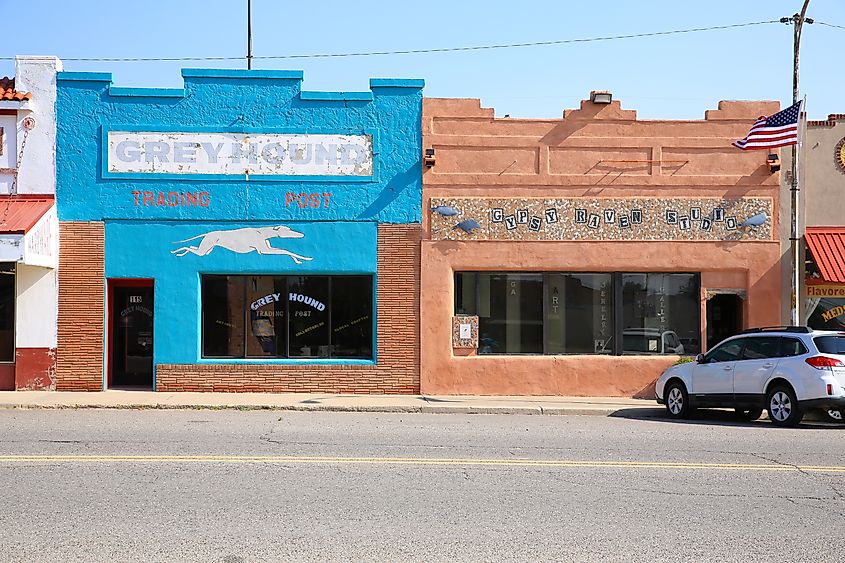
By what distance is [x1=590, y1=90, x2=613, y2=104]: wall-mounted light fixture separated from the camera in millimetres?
20109

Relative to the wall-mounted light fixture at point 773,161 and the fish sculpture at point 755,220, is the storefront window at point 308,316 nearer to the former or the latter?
the fish sculpture at point 755,220

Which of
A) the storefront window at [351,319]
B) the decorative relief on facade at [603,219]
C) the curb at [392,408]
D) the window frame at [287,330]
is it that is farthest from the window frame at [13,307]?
the decorative relief on facade at [603,219]

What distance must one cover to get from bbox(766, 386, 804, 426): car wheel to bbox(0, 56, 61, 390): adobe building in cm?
1392

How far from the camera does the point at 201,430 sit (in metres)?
13.5

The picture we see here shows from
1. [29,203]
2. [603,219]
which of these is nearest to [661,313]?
[603,219]

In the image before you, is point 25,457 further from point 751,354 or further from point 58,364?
point 751,354

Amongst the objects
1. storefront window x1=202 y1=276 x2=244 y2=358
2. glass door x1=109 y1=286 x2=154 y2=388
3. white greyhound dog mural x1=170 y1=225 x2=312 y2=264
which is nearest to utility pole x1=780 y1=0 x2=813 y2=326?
white greyhound dog mural x1=170 y1=225 x2=312 y2=264

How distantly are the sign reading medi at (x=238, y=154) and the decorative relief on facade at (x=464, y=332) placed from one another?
12.1 feet

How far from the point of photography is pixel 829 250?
20.0 meters

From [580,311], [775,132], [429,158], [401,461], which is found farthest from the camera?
[580,311]

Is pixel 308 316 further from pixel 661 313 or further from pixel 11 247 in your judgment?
pixel 661 313

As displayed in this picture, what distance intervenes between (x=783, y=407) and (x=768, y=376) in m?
0.55

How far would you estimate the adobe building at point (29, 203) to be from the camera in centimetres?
1933

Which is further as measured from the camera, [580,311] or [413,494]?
[580,311]
